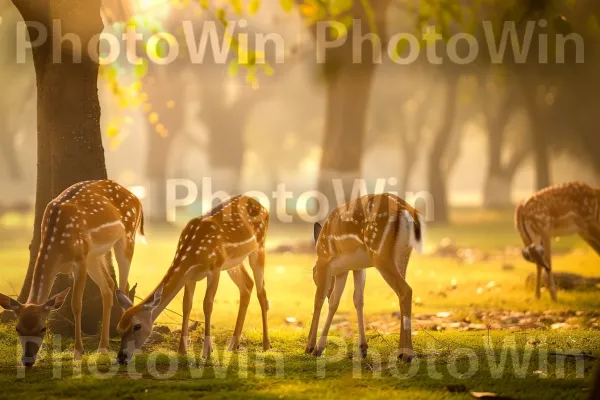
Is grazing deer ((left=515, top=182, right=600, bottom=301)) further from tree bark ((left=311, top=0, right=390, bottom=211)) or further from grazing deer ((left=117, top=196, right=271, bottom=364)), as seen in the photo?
tree bark ((left=311, top=0, right=390, bottom=211))

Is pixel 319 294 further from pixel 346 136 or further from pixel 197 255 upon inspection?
pixel 346 136

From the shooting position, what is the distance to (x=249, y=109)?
58469mm

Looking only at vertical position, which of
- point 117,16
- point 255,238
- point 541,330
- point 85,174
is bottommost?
point 541,330

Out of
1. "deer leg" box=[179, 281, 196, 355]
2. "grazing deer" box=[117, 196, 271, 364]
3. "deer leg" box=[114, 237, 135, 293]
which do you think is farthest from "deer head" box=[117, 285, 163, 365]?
"deer leg" box=[114, 237, 135, 293]

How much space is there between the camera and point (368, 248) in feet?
32.5

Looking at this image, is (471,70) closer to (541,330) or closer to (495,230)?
(495,230)

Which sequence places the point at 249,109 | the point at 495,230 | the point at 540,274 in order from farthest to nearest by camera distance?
A: the point at 249,109, the point at 495,230, the point at 540,274

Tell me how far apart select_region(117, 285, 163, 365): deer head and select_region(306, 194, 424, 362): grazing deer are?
1.83 m

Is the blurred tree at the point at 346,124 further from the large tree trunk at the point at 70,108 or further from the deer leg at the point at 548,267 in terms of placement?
the large tree trunk at the point at 70,108

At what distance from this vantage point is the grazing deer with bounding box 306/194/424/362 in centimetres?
959

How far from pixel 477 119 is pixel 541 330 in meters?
49.3

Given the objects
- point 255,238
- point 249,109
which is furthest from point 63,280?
point 249,109

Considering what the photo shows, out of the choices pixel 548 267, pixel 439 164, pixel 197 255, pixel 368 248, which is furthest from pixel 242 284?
pixel 439 164

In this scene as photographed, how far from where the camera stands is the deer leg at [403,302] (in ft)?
30.7
